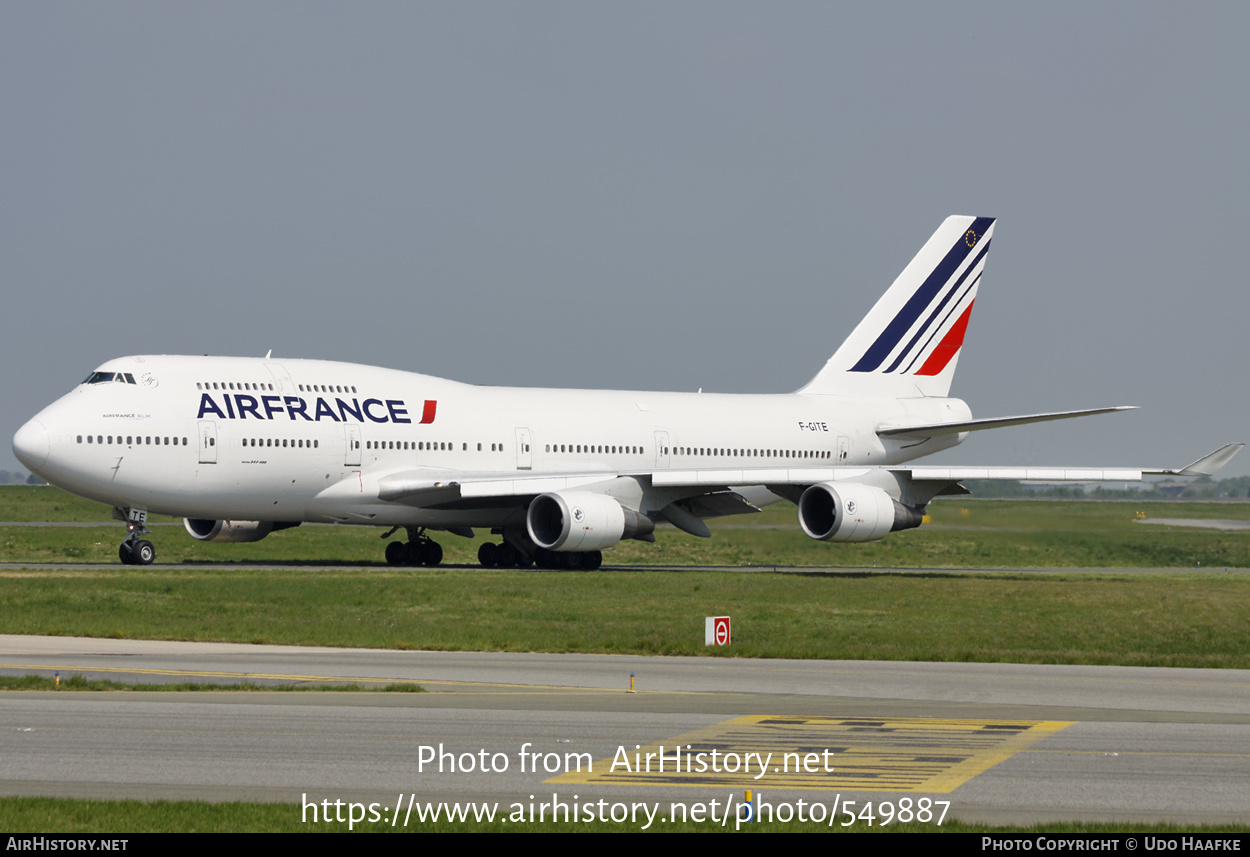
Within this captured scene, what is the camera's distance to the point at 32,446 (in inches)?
1479

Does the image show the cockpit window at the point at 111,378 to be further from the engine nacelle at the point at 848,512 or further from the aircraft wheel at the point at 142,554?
the engine nacelle at the point at 848,512


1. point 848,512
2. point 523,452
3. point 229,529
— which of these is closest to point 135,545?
point 229,529

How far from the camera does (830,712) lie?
56.9 ft

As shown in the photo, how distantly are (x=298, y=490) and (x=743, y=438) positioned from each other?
50.4ft

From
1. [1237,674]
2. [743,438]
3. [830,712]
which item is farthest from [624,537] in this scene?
[830,712]

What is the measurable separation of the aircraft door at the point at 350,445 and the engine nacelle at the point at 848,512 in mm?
12164

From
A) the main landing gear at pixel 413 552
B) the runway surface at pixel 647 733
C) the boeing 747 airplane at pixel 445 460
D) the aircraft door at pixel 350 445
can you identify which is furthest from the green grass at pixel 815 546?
the runway surface at pixel 647 733

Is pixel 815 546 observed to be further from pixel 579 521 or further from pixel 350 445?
pixel 350 445

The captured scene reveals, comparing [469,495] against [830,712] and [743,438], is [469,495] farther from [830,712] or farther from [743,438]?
[830,712]

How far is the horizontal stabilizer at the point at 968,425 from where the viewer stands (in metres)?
43.8

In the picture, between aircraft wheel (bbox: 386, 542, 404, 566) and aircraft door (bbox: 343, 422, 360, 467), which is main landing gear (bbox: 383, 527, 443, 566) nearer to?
aircraft wheel (bbox: 386, 542, 404, 566)

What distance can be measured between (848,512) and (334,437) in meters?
13.9

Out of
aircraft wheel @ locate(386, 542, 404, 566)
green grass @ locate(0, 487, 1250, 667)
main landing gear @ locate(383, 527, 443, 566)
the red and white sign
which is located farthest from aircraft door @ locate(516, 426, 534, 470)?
the red and white sign
